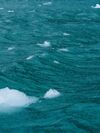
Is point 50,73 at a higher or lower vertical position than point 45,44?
higher

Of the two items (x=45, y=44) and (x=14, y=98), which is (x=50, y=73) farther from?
(x=45, y=44)

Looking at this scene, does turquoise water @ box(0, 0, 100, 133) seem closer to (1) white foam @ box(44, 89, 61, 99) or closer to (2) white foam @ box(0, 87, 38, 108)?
(2) white foam @ box(0, 87, 38, 108)

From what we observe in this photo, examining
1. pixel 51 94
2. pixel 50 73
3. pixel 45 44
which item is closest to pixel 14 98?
pixel 51 94

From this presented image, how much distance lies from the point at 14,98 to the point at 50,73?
4.68 m

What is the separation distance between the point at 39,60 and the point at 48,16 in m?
19.3

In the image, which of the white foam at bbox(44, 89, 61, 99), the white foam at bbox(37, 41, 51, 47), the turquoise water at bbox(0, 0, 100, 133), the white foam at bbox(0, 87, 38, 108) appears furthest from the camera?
the white foam at bbox(37, 41, 51, 47)

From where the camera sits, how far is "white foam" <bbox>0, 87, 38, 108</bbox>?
16.3 metres

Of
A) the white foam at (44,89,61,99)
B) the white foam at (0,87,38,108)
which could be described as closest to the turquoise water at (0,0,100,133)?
the white foam at (0,87,38,108)

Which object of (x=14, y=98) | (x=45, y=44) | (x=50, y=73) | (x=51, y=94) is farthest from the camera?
(x=45, y=44)

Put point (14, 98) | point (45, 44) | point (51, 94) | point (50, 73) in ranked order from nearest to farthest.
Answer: point (14, 98)
point (51, 94)
point (50, 73)
point (45, 44)

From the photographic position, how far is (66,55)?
24.5m

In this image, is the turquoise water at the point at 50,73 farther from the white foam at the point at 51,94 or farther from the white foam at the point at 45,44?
the white foam at the point at 51,94

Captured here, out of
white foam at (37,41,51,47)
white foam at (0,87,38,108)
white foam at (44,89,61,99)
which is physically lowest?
white foam at (37,41,51,47)

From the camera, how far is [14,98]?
16719mm
